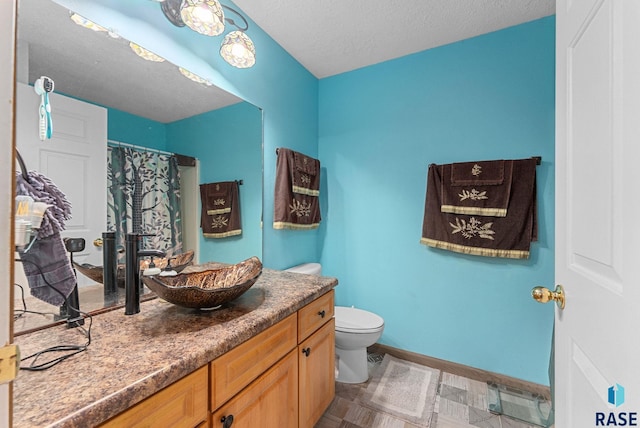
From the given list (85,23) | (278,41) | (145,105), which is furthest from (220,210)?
(278,41)

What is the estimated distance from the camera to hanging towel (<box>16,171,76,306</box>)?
706mm

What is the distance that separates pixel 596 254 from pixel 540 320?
148 cm

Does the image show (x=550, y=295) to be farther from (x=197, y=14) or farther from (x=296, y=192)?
(x=197, y=14)

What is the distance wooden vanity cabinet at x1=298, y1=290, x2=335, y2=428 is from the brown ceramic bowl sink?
0.33m

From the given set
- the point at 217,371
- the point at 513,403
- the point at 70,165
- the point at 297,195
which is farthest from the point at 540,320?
the point at 70,165

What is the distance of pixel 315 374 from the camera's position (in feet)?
4.25

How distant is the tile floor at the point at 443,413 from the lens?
1.46m

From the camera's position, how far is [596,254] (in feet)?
1.94

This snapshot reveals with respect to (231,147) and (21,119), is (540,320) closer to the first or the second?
(231,147)

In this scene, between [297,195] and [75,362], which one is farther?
[297,195]

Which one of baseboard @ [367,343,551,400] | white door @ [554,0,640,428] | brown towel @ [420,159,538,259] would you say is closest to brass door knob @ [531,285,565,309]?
white door @ [554,0,640,428]

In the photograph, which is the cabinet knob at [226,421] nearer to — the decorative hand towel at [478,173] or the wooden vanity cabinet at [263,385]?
the wooden vanity cabinet at [263,385]

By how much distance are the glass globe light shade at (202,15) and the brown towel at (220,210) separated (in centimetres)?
76

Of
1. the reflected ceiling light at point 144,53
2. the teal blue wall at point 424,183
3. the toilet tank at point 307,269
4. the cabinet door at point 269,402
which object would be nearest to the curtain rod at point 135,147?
the reflected ceiling light at point 144,53
